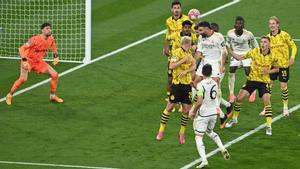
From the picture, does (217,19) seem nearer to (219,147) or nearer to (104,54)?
(104,54)

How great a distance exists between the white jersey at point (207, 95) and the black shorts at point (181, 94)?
188 cm

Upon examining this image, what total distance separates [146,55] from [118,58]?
946 mm

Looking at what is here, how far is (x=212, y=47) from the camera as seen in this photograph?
79.3 feet

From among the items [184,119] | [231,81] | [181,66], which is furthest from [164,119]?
[231,81]

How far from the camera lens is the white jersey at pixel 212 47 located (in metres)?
24.1

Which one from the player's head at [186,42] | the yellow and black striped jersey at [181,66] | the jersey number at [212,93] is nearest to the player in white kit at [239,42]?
the yellow and black striped jersey at [181,66]

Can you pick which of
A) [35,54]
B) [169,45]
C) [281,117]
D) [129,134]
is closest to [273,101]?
[281,117]

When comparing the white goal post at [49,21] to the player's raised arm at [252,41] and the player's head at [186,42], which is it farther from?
the player's head at [186,42]

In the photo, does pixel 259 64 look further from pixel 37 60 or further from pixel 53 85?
pixel 37 60

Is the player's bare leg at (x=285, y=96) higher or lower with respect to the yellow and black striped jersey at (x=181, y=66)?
lower

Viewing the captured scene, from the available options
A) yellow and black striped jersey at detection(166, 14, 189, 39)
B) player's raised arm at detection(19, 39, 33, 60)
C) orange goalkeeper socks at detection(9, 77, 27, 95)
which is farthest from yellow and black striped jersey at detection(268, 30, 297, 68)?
orange goalkeeper socks at detection(9, 77, 27, 95)

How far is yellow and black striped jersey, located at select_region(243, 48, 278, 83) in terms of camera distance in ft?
76.9

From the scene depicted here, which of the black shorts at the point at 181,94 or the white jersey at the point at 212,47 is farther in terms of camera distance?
the white jersey at the point at 212,47

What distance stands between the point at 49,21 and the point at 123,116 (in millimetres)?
8620
